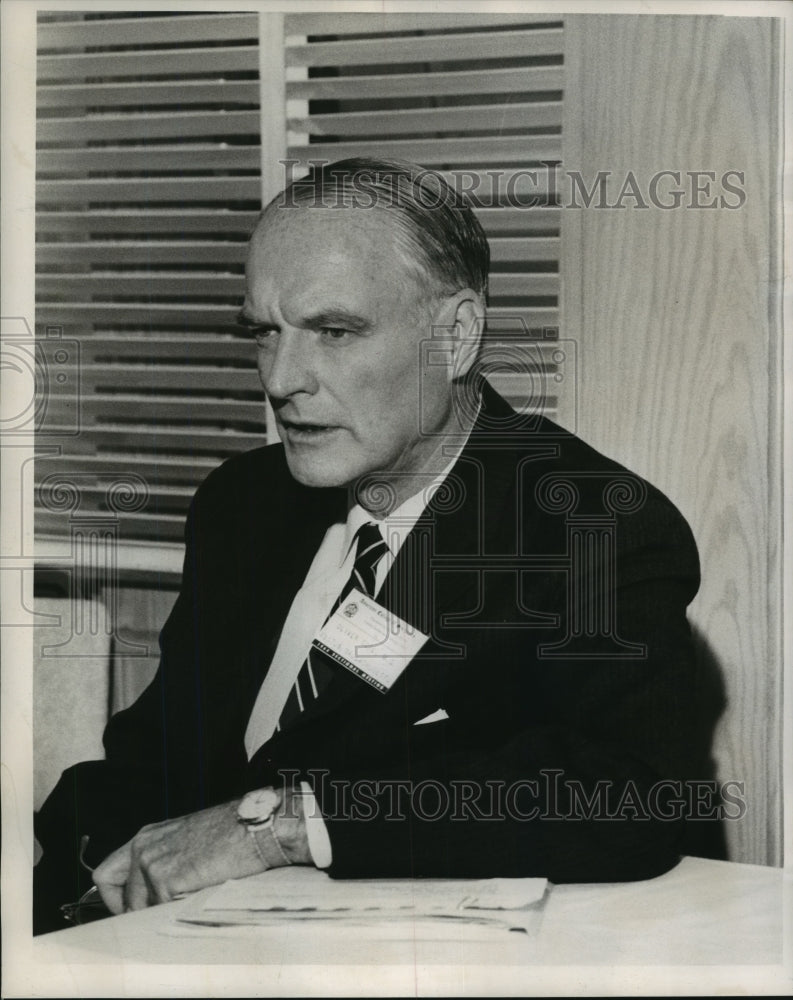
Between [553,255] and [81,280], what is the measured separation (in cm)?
77

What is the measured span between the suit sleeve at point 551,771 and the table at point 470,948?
6cm

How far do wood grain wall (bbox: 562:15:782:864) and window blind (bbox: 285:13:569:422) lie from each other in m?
0.04

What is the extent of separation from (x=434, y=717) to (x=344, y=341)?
600 millimetres

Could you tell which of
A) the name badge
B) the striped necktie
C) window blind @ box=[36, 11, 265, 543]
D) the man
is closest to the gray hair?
the man

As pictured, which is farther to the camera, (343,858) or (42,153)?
(42,153)

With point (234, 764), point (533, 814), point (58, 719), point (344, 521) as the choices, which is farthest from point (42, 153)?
point (533, 814)

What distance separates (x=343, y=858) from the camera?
171 cm

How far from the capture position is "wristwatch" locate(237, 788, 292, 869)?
1695mm

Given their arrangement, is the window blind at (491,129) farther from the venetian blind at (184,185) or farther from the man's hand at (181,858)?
the man's hand at (181,858)

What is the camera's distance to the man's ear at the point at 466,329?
1750 millimetres

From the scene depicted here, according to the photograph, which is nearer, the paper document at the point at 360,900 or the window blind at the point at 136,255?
the paper document at the point at 360,900

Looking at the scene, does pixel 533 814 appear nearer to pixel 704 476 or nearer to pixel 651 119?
pixel 704 476

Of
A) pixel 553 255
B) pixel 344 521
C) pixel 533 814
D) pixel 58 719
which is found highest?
pixel 553 255

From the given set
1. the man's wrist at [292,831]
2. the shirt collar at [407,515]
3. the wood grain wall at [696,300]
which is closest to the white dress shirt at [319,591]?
the shirt collar at [407,515]
